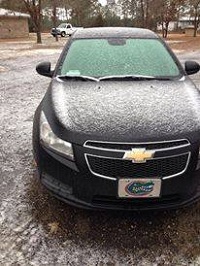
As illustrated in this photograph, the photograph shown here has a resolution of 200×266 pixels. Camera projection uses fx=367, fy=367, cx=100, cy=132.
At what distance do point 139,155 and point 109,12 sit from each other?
65831 millimetres

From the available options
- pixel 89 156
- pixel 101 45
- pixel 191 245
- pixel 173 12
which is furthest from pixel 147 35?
pixel 173 12

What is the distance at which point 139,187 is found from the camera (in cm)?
292

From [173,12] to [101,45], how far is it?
36000 millimetres

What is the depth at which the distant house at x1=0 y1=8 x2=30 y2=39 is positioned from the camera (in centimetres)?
4188

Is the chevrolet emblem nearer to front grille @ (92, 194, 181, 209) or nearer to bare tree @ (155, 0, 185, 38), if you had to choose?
front grille @ (92, 194, 181, 209)

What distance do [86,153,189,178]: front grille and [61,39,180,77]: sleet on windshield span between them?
1.58 meters

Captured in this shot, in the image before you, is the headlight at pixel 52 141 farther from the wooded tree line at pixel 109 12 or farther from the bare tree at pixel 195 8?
the bare tree at pixel 195 8

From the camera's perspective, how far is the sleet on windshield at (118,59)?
430 centimetres

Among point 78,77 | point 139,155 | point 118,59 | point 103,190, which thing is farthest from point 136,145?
point 118,59

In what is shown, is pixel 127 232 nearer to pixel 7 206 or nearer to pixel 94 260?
pixel 94 260

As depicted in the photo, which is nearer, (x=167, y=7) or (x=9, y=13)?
(x=167, y=7)

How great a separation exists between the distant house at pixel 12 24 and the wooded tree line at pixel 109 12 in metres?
1.15

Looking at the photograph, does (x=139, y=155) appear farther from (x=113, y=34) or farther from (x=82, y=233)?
(x=113, y=34)

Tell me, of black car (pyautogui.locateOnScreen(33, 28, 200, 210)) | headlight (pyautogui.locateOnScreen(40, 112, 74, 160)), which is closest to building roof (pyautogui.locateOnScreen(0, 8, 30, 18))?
black car (pyautogui.locateOnScreen(33, 28, 200, 210))
